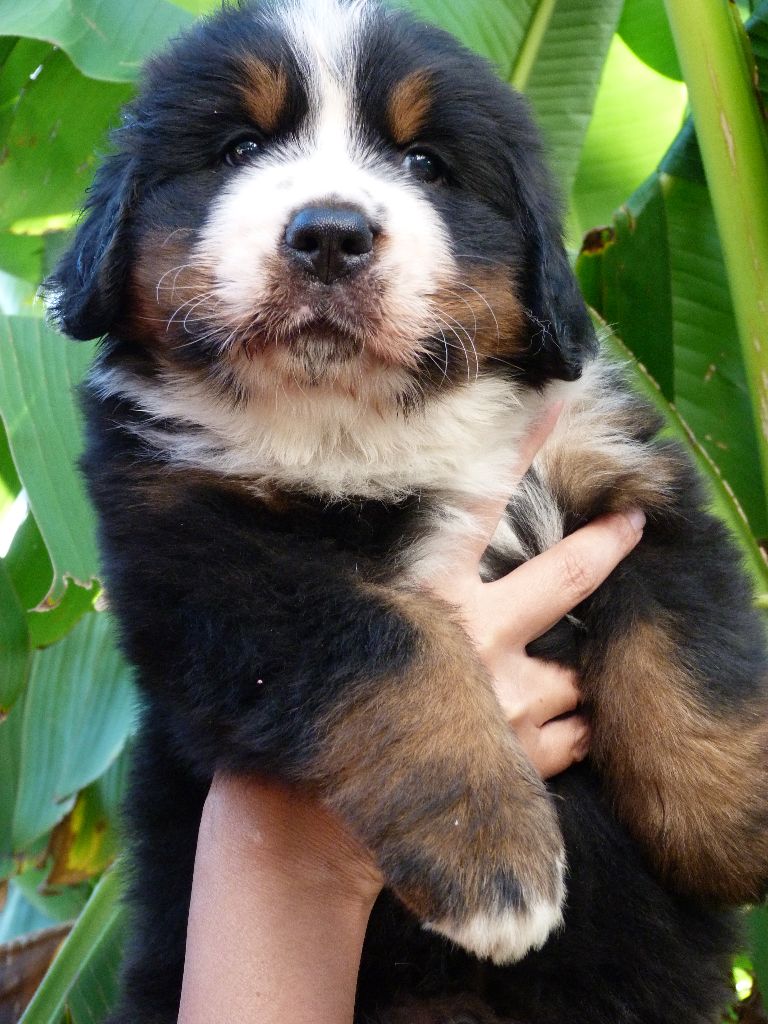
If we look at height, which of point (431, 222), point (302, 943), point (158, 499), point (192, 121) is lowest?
point (302, 943)

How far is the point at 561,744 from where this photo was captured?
1816 mm

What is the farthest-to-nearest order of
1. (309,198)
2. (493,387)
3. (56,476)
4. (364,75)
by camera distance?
(56,476) < (493,387) < (364,75) < (309,198)

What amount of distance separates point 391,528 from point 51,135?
1.90 meters

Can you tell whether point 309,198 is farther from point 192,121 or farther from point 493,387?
point 493,387

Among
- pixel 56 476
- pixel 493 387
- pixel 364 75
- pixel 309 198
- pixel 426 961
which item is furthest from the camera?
pixel 56 476

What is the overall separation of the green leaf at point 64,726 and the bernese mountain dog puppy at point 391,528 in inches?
27.5

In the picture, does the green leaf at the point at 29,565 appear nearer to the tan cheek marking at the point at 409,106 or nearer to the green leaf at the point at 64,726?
the green leaf at the point at 64,726

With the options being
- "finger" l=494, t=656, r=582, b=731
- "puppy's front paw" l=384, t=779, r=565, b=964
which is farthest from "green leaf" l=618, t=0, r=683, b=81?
"puppy's front paw" l=384, t=779, r=565, b=964

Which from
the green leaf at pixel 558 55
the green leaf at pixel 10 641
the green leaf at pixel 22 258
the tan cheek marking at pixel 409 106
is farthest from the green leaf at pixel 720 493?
the green leaf at pixel 22 258

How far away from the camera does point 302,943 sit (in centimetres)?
162

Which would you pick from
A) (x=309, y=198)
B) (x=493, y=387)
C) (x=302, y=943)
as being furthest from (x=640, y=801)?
(x=309, y=198)

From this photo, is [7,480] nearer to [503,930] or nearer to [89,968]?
[89,968]

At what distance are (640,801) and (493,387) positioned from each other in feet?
2.58

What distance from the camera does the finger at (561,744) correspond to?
1.79m
